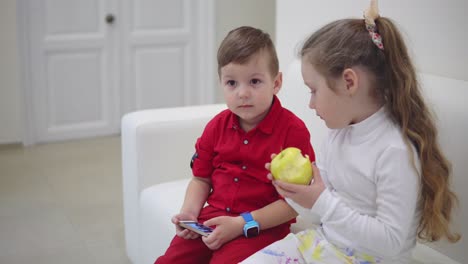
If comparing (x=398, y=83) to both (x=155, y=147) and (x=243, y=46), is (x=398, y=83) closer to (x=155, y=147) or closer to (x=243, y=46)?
(x=243, y=46)

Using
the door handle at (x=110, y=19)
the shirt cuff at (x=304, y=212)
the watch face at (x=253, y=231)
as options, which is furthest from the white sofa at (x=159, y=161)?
the door handle at (x=110, y=19)

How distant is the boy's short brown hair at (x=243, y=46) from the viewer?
193 cm

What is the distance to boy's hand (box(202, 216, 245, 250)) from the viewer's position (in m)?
1.90

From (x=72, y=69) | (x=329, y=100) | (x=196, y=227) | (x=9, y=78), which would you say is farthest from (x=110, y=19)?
(x=329, y=100)

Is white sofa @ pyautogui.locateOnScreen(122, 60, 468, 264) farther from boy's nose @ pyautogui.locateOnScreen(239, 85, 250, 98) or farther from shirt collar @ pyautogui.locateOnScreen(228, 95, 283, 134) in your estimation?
boy's nose @ pyautogui.locateOnScreen(239, 85, 250, 98)

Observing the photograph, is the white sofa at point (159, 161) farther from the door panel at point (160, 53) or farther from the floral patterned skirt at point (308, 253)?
the door panel at point (160, 53)

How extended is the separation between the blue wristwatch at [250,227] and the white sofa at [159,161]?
12.8 inches

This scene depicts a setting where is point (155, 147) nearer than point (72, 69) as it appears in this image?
Yes

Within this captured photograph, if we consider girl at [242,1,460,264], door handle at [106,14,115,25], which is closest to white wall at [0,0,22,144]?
door handle at [106,14,115,25]

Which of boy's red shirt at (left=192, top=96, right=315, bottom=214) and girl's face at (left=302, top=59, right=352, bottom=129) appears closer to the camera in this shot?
girl's face at (left=302, top=59, right=352, bottom=129)

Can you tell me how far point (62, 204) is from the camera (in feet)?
11.8

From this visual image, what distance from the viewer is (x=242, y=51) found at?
6.31ft

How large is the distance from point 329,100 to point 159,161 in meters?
1.11

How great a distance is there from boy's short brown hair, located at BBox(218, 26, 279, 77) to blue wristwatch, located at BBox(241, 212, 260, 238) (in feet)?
1.46
